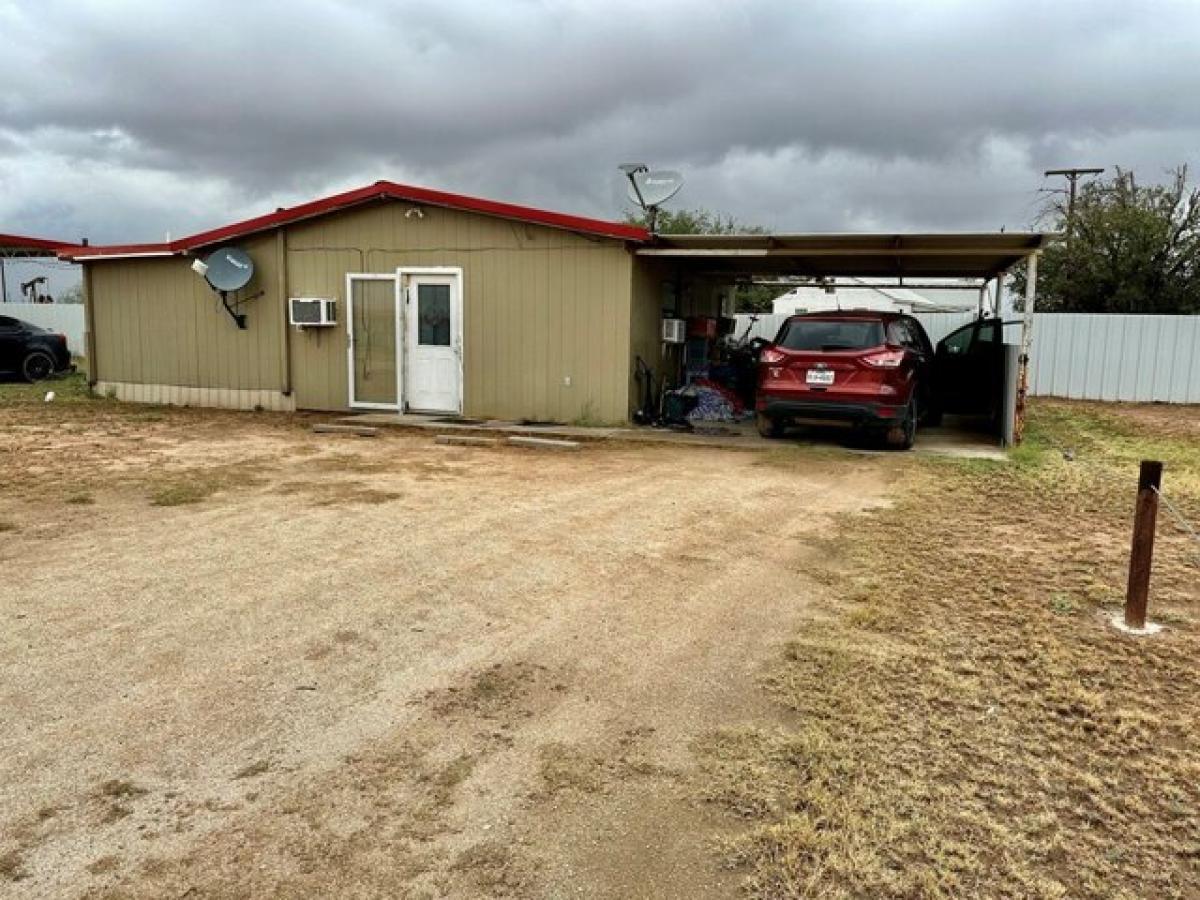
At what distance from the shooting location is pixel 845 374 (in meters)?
9.51

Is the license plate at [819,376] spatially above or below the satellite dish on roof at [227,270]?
below

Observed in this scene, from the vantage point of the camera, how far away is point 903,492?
755 cm

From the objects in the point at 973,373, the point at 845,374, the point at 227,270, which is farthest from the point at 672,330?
the point at 227,270

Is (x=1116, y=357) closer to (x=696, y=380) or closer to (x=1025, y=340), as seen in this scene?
(x=1025, y=340)

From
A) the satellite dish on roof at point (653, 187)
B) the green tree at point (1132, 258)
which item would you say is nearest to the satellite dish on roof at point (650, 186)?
the satellite dish on roof at point (653, 187)

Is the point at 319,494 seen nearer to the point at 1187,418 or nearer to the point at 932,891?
the point at 932,891

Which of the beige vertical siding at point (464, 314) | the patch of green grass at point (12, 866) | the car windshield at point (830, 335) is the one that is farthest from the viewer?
the beige vertical siding at point (464, 314)

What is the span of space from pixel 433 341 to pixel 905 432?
21.2 ft

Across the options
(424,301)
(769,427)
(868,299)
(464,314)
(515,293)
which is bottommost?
(769,427)

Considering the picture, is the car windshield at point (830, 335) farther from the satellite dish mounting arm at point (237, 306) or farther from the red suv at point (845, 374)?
the satellite dish mounting arm at point (237, 306)

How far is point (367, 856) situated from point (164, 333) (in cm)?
1370

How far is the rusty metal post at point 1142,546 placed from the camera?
405 cm

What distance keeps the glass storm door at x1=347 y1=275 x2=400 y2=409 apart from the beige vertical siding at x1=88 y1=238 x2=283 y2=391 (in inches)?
51.7

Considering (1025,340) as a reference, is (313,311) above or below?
above
